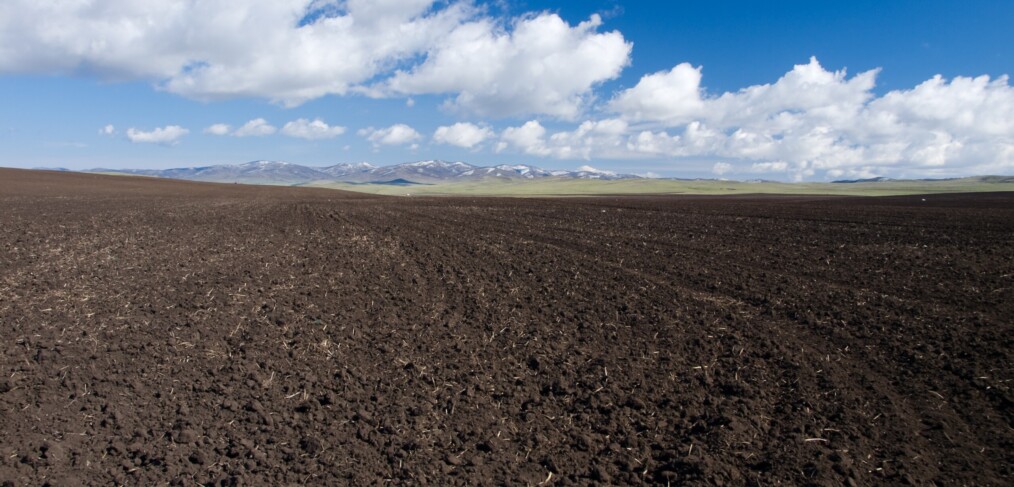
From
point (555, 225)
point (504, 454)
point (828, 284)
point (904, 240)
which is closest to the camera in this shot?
point (504, 454)

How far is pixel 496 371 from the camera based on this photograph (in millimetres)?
7703

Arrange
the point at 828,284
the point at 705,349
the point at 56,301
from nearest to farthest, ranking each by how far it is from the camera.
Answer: the point at 705,349 → the point at 56,301 → the point at 828,284

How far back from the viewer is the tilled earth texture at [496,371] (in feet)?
18.7

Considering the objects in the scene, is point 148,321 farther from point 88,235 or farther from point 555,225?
point 555,225

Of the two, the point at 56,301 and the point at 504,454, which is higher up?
the point at 56,301

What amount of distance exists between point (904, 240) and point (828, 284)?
9.25 m

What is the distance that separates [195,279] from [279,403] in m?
6.04

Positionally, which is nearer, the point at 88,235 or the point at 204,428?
the point at 204,428

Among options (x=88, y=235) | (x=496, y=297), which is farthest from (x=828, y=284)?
(x=88, y=235)

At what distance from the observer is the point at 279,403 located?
6734 millimetres

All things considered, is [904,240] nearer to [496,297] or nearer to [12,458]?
[496,297]

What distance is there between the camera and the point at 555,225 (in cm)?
2412

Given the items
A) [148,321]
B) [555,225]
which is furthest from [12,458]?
[555,225]

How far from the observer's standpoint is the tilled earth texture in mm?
5691
